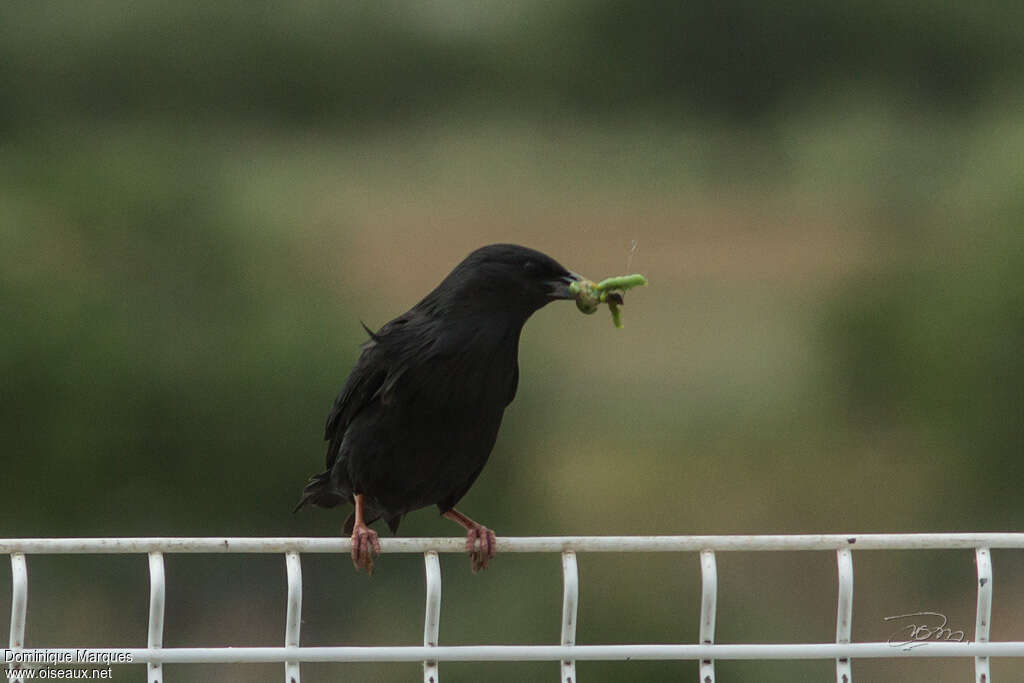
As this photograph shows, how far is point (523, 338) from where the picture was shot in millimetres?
13953

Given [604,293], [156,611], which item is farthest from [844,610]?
[156,611]

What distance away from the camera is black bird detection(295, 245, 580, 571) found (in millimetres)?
4113

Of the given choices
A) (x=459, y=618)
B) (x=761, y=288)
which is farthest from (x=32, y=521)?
(x=761, y=288)

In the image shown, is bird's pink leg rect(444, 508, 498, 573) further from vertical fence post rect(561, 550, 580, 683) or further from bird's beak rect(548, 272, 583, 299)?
bird's beak rect(548, 272, 583, 299)

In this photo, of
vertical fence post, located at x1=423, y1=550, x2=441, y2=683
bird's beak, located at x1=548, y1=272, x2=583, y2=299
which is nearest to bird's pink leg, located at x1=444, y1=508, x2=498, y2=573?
vertical fence post, located at x1=423, y1=550, x2=441, y2=683

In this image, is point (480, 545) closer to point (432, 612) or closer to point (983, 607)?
point (432, 612)

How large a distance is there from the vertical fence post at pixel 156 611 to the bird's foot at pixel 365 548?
2.30 feet

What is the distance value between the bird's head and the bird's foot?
69cm

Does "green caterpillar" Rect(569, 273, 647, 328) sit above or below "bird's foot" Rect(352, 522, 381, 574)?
above

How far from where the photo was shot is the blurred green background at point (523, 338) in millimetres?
12352

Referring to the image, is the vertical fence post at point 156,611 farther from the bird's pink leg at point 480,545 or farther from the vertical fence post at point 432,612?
the bird's pink leg at point 480,545

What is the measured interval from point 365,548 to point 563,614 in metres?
0.86

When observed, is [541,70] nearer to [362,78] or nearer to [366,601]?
[362,78]
